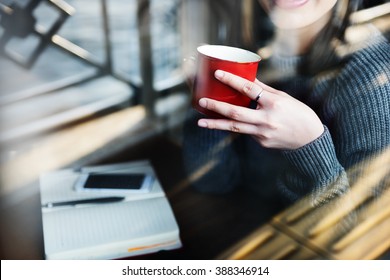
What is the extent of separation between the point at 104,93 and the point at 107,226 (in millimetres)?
1487

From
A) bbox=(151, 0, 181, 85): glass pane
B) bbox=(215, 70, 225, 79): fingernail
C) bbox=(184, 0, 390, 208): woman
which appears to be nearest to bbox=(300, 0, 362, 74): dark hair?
bbox=(184, 0, 390, 208): woman

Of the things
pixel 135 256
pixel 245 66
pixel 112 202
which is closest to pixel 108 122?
pixel 112 202

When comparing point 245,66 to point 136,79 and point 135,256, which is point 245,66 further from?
point 136,79

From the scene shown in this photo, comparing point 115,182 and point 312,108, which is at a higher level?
point 312,108

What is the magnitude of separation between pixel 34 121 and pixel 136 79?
2.25 ft

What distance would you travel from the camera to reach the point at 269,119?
1.93ft

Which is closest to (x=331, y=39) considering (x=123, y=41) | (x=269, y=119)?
(x=269, y=119)

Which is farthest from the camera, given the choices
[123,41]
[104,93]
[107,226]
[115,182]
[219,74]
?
[123,41]

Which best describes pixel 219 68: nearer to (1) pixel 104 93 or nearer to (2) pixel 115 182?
(2) pixel 115 182

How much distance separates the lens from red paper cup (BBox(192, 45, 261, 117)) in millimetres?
529

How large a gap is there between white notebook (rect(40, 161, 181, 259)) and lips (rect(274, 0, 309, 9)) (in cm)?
42

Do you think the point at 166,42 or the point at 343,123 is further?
the point at 166,42

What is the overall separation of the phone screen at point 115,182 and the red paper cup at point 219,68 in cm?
24

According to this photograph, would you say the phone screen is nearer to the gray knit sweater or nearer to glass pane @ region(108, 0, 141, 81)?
the gray knit sweater
